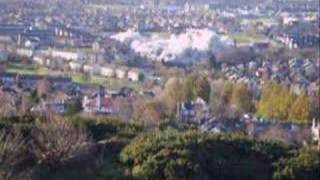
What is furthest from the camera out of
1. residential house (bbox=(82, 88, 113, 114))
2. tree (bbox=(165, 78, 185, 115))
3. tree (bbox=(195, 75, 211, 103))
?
tree (bbox=(195, 75, 211, 103))

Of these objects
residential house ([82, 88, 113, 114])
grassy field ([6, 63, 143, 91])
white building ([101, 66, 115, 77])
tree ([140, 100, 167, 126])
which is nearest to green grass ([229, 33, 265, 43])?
white building ([101, 66, 115, 77])

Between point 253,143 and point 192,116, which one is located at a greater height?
point 253,143

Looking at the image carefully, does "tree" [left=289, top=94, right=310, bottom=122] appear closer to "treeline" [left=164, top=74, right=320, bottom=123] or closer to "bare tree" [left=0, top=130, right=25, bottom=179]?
"treeline" [left=164, top=74, right=320, bottom=123]

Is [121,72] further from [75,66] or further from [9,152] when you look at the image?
[9,152]

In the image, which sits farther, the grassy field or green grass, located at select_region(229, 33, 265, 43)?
green grass, located at select_region(229, 33, 265, 43)

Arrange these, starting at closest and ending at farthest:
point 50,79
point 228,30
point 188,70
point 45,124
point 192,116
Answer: point 45,124 < point 192,116 < point 50,79 < point 188,70 < point 228,30

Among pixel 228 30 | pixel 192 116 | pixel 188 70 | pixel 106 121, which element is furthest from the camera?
pixel 228 30

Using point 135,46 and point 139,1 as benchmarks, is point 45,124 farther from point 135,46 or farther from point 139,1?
point 139,1

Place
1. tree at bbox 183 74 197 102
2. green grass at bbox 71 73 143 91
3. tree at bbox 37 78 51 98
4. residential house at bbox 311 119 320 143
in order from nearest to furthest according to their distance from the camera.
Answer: residential house at bbox 311 119 320 143
tree at bbox 37 78 51 98
tree at bbox 183 74 197 102
green grass at bbox 71 73 143 91

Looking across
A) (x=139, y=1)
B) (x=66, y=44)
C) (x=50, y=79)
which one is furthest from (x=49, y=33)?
(x=139, y=1)
